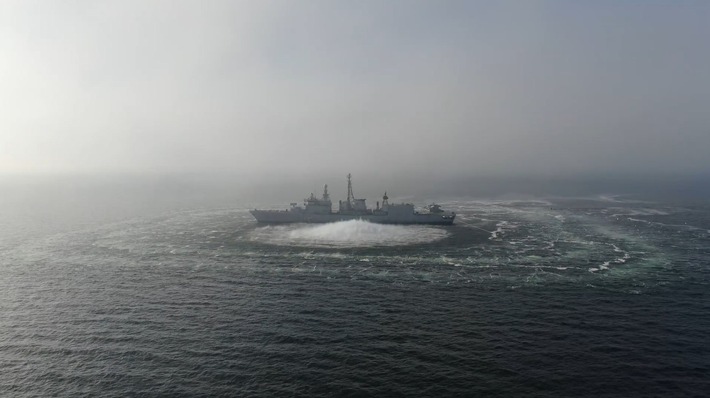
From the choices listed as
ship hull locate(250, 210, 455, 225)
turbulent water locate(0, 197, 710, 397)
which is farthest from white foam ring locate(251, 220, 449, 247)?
ship hull locate(250, 210, 455, 225)

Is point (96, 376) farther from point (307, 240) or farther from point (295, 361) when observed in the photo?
point (307, 240)

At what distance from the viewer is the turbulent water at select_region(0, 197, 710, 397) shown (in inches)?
2103

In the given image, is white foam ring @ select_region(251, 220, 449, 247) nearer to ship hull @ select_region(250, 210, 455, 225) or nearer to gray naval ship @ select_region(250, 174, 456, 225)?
ship hull @ select_region(250, 210, 455, 225)

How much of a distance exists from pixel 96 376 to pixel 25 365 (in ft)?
40.5

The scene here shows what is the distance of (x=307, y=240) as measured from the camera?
142500 millimetres

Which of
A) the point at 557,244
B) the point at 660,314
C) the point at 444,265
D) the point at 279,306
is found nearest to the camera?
the point at 660,314

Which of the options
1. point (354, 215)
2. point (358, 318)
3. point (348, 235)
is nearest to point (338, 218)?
point (354, 215)

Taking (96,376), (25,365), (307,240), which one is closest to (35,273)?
(25,365)

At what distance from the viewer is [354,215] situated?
185875 millimetres

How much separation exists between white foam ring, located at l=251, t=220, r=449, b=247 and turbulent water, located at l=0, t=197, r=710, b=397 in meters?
6.35

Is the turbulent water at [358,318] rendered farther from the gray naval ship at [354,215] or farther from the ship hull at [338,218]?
the gray naval ship at [354,215]

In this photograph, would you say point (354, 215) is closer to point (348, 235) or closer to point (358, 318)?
point (348, 235)

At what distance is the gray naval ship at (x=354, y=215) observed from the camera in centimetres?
18112

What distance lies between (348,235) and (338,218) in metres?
38.1
